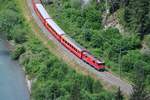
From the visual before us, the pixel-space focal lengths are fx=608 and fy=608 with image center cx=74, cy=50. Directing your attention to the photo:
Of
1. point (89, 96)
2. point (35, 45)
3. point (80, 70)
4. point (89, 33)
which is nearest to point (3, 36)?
point (35, 45)

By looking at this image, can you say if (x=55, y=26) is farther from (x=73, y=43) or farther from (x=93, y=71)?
(x=93, y=71)

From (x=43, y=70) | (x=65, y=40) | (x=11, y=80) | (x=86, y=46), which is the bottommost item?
(x=11, y=80)

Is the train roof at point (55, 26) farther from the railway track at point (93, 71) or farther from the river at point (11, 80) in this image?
the river at point (11, 80)

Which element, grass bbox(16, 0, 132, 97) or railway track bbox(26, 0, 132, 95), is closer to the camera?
railway track bbox(26, 0, 132, 95)

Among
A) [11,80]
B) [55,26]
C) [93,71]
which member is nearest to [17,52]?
[55,26]

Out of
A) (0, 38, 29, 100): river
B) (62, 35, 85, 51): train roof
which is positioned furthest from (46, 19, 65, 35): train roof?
(0, 38, 29, 100): river

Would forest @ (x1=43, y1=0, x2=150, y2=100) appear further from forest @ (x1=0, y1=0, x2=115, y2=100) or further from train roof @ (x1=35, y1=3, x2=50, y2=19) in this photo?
forest @ (x1=0, y1=0, x2=115, y2=100)

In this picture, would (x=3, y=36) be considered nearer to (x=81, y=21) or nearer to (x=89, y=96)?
(x=81, y=21)
